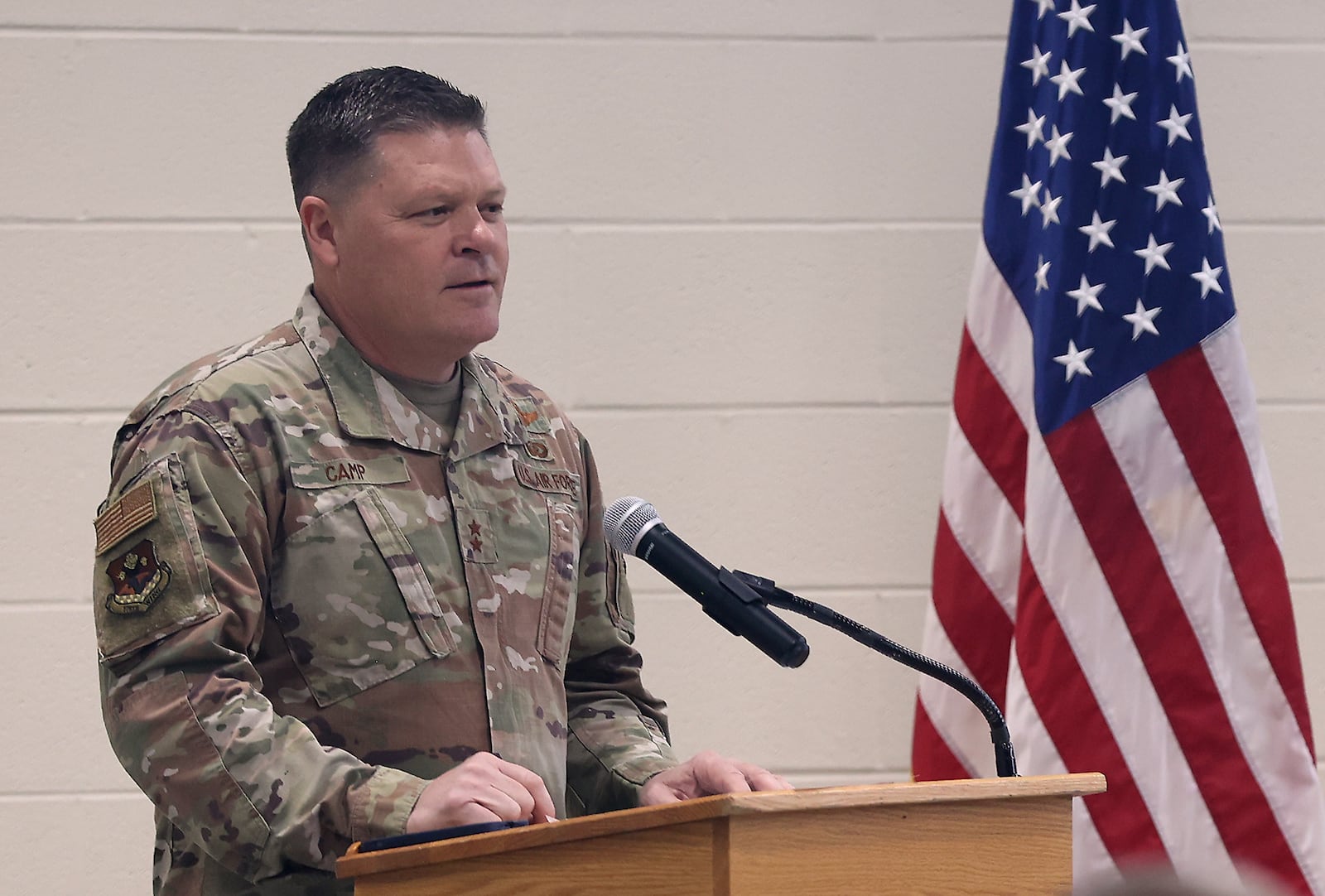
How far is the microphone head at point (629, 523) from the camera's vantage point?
3.79 feet

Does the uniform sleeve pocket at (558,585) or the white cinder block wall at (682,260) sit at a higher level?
the white cinder block wall at (682,260)

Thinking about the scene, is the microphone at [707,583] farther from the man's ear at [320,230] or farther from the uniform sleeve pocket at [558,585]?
the man's ear at [320,230]

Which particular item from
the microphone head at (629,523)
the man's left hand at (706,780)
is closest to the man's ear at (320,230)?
the microphone head at (629,523)

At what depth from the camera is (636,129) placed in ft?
8.30

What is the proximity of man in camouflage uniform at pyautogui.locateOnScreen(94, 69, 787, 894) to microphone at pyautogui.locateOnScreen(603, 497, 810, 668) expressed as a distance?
174mm

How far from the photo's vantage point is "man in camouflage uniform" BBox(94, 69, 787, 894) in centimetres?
122

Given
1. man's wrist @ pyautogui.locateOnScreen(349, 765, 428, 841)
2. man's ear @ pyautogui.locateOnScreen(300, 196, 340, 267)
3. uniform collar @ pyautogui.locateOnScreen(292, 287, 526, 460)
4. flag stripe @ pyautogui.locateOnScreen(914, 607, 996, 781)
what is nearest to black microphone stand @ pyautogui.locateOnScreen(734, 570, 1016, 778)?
man's wrist @ pyautogui.locateOnScreen(349, 765, 428, 841)

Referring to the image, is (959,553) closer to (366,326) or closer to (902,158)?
(902,158)

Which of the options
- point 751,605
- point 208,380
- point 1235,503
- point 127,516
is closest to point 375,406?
point 208,380

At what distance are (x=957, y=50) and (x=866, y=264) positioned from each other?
404 mm

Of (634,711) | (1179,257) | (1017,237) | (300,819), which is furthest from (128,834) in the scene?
(1179,257)

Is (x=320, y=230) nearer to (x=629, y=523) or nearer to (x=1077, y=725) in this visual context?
(x=629, y=523)

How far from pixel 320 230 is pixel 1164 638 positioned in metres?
1.30

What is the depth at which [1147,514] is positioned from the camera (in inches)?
84.0
